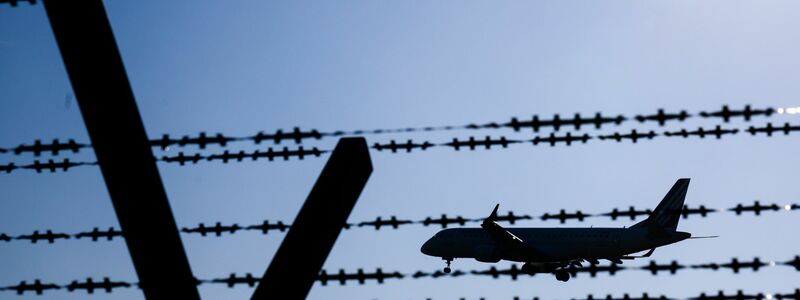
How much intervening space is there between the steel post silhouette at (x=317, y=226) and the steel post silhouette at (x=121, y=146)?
724 millimetres

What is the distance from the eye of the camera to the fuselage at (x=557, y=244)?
6244cm

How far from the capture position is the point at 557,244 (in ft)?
208

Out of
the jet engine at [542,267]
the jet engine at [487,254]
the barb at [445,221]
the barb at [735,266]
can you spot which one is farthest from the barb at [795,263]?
the jet engine at [487,254]

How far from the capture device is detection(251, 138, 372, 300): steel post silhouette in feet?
26.3

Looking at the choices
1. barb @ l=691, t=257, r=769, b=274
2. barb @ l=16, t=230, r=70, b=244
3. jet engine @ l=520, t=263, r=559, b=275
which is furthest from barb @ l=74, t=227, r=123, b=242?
jet engine @ l=520, t=263, r=559, b=275

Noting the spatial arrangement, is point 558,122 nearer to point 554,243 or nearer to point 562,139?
point 562,139

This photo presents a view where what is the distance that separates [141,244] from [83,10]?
193cm

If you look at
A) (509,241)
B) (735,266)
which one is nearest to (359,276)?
(735,266)

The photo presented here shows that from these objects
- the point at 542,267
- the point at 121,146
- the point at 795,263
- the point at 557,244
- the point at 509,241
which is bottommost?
the point at 795,263

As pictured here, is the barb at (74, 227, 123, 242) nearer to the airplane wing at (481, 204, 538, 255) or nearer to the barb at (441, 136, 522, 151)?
the barb at (441, 136, 522, 151)

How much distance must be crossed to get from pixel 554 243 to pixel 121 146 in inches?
2279

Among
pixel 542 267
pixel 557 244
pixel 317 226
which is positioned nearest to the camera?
pixel 317 226

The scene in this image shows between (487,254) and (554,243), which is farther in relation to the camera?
(554,243)

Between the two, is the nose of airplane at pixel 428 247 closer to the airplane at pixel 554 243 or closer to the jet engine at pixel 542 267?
the airplane at pixel 554 243
